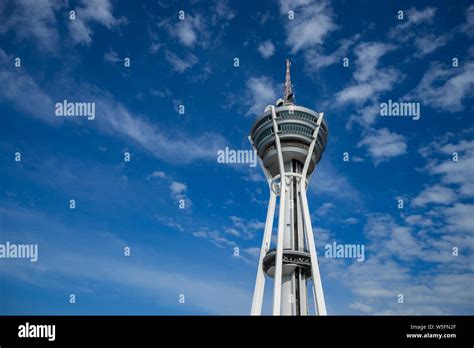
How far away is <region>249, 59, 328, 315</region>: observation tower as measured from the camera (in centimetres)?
7469

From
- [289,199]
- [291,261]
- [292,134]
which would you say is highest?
[292,134]

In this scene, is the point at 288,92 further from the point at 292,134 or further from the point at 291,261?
the point at 291,261

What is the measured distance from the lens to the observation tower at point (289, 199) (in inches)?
2940

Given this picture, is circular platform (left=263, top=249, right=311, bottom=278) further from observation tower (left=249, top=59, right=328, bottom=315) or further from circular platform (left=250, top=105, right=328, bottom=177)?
circular platform (left=250, top=105, right=328, bottom=177)

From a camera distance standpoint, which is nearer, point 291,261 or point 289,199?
point 291,261

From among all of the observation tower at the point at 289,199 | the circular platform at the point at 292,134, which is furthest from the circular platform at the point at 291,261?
the circular platform at the point at 292,134

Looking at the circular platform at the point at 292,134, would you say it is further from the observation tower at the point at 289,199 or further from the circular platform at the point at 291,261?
the circular platform at the point at 291,261

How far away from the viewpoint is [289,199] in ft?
274

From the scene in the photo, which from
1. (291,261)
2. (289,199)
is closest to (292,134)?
(289,199)

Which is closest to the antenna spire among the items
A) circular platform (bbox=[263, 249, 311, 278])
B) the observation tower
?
the observation tower
